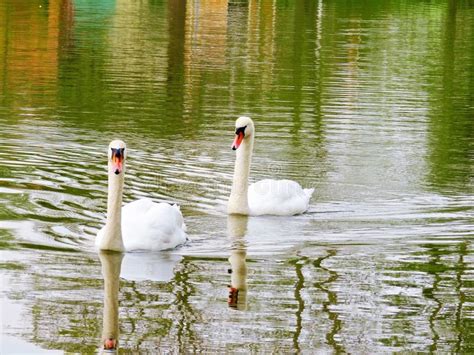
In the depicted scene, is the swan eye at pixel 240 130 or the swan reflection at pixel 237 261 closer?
the swan reflection at pixel 237 261

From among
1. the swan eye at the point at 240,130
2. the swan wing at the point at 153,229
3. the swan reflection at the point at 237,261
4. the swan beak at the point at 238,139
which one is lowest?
the swan reflection at the point at 237,261

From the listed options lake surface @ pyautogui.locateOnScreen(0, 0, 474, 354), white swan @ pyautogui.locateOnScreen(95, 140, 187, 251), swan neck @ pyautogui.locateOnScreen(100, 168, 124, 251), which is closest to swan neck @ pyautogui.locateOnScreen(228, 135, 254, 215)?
lake surface @ pyautogui.locateOnScreen(0, 0, 474, 354)

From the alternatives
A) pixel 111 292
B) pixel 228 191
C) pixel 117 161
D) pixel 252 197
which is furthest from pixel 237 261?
pixel 228 191

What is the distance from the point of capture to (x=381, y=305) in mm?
10812

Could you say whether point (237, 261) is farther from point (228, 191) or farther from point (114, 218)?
point (228, 191)

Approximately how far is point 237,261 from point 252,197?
117 inches

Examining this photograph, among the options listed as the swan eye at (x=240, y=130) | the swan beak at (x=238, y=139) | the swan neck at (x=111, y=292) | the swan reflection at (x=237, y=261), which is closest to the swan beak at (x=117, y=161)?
the swan neck at (x=111, y=292)

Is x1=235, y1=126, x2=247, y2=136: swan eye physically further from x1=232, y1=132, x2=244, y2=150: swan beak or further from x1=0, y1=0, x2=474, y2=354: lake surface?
x1=0, y1=0, x2=474, y2=354: lake surface

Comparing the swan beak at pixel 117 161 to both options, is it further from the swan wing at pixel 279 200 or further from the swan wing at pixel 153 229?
the swan wing at pixel 279 200

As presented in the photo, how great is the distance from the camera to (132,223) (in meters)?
13.1

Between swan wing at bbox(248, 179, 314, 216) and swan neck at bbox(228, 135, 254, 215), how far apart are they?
0.20 meters

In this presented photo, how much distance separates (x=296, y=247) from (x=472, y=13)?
195ft

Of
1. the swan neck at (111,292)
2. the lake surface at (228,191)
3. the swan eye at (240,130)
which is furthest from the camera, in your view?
the swan eye at (240,130)

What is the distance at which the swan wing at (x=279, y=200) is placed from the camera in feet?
49.7
